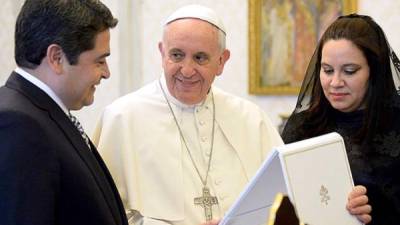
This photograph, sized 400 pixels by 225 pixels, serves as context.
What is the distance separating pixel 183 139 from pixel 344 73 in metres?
0.73

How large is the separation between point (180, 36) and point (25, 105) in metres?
0.98

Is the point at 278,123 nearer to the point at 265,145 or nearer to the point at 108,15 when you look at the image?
the point at 265,145

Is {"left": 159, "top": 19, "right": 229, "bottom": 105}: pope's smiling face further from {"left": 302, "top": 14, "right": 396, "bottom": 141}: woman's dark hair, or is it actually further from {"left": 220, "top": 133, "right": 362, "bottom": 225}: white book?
{"left": 220, "top": 133, "right": 362, "bottom": 225}: white book

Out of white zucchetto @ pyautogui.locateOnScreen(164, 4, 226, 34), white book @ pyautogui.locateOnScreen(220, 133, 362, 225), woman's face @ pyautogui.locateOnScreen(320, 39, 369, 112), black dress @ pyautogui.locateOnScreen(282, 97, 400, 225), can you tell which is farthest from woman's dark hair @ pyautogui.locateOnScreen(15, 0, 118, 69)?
black dress @ pyautogui.locateOnScreen(282, 97, 400, 225)

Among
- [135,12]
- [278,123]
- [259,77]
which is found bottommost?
[278,123]

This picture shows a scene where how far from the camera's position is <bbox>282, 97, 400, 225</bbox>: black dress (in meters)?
2.43

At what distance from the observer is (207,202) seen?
8.34 ft

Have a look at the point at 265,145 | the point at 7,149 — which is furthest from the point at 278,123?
the point at 7,149

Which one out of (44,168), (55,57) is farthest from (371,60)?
(44,168)

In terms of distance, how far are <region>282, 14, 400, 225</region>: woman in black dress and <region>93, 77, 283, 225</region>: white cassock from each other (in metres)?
0.36

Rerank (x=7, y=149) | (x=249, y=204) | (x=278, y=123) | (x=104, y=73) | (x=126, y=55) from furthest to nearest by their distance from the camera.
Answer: (x=126, y=55) < (x=278, y=123) < (x=104, y=73) < (x=249, y=204) < (x=7, y=149)

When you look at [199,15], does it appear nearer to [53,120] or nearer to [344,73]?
[344,73]

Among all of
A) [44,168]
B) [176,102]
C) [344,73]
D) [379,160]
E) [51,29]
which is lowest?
[379,160]

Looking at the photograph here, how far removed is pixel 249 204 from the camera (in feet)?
5.92
